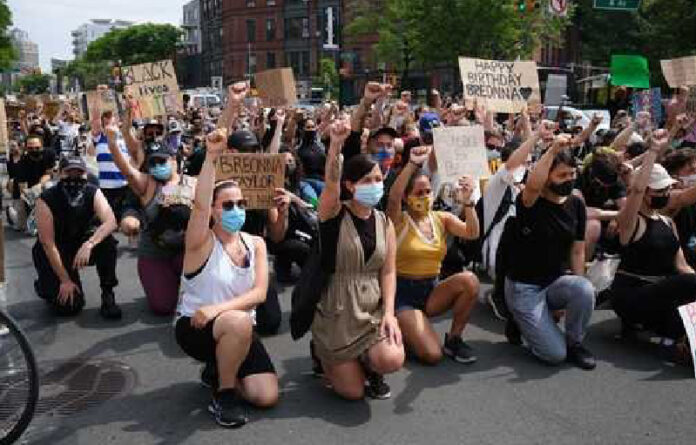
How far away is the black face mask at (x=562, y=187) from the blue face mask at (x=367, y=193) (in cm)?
141

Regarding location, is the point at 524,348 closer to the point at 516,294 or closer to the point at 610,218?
the point at 516,294

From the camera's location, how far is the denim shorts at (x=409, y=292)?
5.16m

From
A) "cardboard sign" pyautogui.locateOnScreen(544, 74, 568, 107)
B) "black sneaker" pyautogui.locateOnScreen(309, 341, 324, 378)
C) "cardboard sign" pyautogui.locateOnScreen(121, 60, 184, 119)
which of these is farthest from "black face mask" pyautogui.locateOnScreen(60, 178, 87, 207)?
"cardboard sign" pyautogui.locateOnScreen(544, 74, 568, 107)

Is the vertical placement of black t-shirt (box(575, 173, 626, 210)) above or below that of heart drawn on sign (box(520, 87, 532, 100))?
below

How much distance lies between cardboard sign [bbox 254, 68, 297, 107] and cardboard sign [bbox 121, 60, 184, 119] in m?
1.27

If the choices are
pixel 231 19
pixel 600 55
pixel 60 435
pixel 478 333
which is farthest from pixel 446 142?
pixel 231 19

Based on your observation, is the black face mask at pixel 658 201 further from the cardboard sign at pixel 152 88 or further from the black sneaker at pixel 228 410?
the cardboard sign at pixel 152 88

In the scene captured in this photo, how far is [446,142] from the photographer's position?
561cm

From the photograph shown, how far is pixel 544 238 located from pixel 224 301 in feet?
7.79

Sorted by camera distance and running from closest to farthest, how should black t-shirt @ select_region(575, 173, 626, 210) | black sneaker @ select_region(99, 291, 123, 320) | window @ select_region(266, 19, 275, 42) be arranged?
1. black sneaker @ select_region(99, 291, 123, 320)
2. black t-shirt @ select_region(575, 173, 626, 210)
3. window @ select_region(266, 19, 275, 42)

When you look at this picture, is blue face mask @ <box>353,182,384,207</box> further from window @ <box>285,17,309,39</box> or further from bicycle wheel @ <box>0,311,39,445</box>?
window @ <box>285,17,309,39</box>

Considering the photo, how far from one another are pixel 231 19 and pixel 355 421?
8296 cm

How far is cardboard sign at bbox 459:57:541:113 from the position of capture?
7.75m

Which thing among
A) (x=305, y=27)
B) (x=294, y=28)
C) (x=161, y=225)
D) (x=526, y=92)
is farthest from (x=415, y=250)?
(x=294, y=28)
